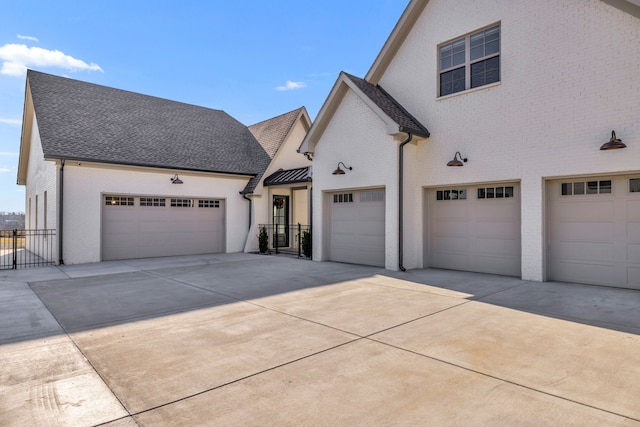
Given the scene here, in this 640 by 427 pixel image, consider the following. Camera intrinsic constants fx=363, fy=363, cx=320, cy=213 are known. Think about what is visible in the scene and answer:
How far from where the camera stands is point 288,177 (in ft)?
51.3

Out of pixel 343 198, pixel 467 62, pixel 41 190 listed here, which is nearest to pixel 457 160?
pixel 467 62

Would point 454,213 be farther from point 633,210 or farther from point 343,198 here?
point 633,210

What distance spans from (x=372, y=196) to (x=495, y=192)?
3548 mm

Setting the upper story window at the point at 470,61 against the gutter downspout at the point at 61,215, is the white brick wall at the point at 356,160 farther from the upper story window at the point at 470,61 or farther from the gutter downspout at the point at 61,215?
the gutter downspout at the point at 61,215

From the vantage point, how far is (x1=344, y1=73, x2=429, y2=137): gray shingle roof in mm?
10141

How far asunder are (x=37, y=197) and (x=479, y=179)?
17847 millimetres

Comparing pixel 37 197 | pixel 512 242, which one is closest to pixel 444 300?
pixel 512 242

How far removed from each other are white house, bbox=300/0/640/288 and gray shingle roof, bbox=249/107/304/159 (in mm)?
5284

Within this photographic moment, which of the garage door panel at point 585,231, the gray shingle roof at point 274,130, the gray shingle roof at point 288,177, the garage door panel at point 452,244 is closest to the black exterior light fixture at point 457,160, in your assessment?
the garage door panel at point 452,244

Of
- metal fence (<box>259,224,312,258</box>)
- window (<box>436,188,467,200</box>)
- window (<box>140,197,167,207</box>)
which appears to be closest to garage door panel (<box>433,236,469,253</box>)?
window (<box>436,188,467,200</box>)

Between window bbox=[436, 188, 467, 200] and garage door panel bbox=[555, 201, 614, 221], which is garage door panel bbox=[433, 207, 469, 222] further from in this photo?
garage door panel bbox=[555, 201, 614, 221]

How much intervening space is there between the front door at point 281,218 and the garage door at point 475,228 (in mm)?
8056

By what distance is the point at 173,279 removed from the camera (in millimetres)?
9320

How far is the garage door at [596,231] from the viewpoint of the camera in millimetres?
7598
